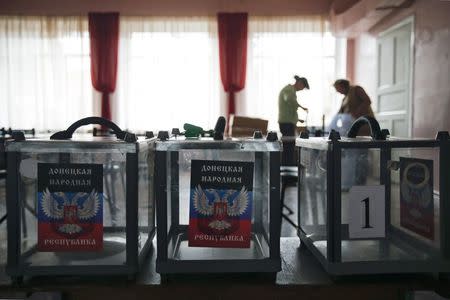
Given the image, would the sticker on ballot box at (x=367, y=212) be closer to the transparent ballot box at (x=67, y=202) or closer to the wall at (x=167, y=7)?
the transparent ballot box at (x=67, y=202)

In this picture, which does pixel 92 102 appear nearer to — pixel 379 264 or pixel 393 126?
pixel 393 126

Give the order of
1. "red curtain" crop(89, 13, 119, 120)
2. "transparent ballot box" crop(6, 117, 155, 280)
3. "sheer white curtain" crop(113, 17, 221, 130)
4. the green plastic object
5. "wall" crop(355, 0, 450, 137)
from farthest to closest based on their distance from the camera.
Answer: "sheer white curtain" crop(113, 17, 221, 130), "red curtain" crop(89, 13, 119, 120), "wall" crop(355, 0, 450, 137), the green plastic object, "transparent ballot box" crop(6, 117, 155, 280)

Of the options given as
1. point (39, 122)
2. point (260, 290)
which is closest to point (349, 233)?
point (260, 290)

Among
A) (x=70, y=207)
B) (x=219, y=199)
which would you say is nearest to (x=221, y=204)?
(x=219, y=199)

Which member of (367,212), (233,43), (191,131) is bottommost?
(367,212)

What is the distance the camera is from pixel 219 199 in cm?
79

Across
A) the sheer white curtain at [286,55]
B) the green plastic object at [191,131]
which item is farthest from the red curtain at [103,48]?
the green plastic object at [191,131]

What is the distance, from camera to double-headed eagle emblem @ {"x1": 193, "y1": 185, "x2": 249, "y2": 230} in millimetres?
790

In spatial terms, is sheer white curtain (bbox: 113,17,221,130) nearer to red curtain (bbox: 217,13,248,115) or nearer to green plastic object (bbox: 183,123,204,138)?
red curtain (bbox: 217,13,248,115)

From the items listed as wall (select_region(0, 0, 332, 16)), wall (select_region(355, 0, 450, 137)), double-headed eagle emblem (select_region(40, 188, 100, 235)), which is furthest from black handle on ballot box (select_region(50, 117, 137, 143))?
wall (select_region(0, 0, 332, 16))

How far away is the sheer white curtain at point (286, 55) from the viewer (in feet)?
23.5

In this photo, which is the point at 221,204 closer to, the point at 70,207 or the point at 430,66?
the point at 70,207

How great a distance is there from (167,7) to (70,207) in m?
6.94

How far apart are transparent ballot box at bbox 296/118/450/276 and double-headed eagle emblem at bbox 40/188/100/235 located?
0.45 metres
